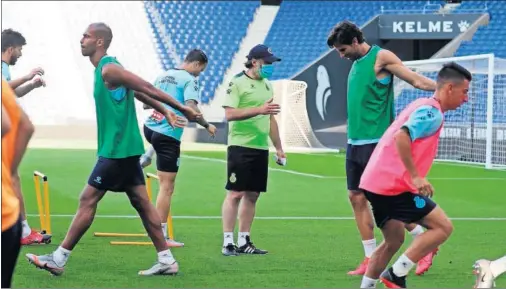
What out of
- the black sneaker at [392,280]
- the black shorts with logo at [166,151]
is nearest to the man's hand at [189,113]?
the black sneaker at [392,280]

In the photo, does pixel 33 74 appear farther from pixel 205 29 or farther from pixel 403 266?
pixel 205 29

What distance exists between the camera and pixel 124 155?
347 inches

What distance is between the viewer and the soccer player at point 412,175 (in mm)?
6988

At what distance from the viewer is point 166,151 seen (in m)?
11.3

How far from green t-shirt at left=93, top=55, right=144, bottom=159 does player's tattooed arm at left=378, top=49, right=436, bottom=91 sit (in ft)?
6.72

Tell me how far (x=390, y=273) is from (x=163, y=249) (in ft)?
7.13

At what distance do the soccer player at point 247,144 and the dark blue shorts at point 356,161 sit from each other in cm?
140

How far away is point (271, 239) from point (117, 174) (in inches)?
119

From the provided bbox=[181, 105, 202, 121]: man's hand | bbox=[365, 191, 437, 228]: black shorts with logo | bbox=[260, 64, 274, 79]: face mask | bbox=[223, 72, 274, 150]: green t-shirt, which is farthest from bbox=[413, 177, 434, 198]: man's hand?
bbox=[260, 64, 274, 79]: face mask

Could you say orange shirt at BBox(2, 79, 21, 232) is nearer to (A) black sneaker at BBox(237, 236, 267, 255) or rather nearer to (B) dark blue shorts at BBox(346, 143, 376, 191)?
(B) dark blue shorts at BBox(346, 143, 376, 191)

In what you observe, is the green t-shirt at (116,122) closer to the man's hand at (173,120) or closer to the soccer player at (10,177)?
the man's hand at (173,120)

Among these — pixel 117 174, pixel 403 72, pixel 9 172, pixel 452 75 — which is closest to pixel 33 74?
pixel 117 174

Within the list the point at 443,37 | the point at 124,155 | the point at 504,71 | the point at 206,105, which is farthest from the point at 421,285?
the point at 206,105

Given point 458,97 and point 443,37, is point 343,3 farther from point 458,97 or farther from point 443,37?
point 458,97
